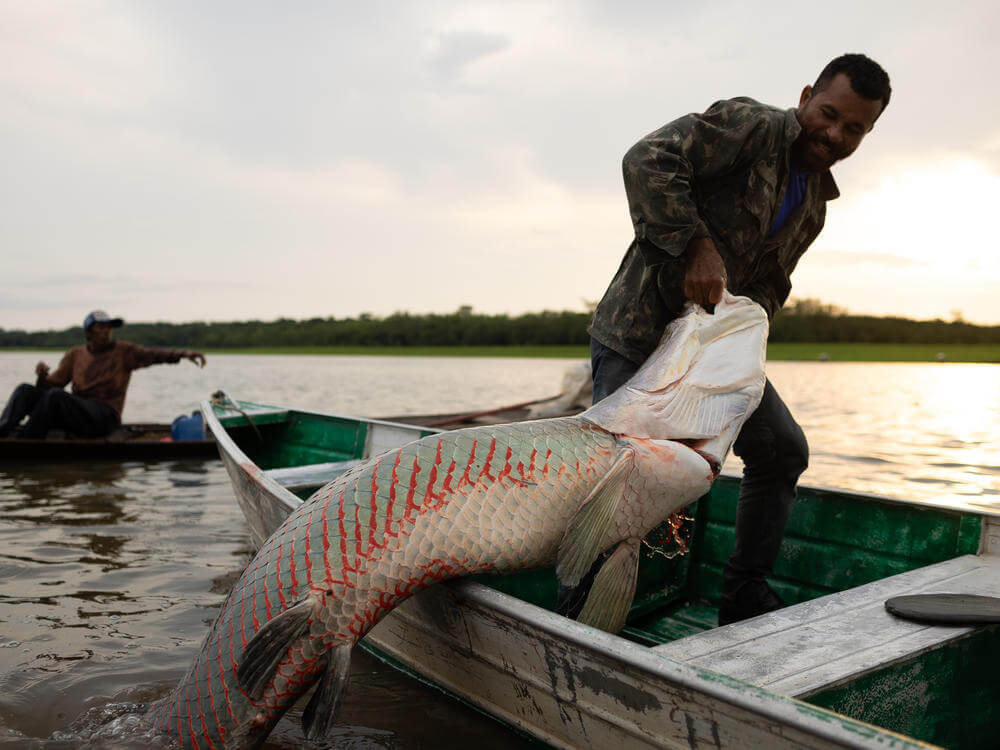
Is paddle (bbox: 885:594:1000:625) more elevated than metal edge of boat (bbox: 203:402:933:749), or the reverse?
paddle (bbox: 885:594:1000:625)

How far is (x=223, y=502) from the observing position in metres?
7.37

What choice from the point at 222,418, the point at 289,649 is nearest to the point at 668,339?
the point at 289,649

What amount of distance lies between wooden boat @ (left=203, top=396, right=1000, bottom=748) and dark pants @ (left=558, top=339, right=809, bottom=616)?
19.7 inches

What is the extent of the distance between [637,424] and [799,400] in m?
19.5

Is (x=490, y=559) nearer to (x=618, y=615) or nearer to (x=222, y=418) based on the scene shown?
(x=618, y=615)

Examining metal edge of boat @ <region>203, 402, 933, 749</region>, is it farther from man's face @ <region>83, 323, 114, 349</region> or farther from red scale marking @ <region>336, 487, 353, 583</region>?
man's face @ <region>83, 323, 114, 349</region>

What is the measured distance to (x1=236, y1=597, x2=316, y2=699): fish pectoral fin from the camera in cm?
215

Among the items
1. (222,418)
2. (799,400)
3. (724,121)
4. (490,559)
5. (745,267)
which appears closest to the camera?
(490,559)

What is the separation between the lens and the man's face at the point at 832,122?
2.69 meters

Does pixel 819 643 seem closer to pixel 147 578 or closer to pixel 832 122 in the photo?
pixel 832 122

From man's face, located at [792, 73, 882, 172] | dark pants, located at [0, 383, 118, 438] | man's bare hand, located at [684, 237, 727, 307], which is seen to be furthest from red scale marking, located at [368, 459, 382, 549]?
dark pants, located at [0, 383, 118, 438]

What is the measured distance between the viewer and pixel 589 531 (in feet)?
7.85

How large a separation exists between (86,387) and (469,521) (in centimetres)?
866

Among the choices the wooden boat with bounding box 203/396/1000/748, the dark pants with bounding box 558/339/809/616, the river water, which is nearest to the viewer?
the wooden boat with bounding box 203/396/1000/748
